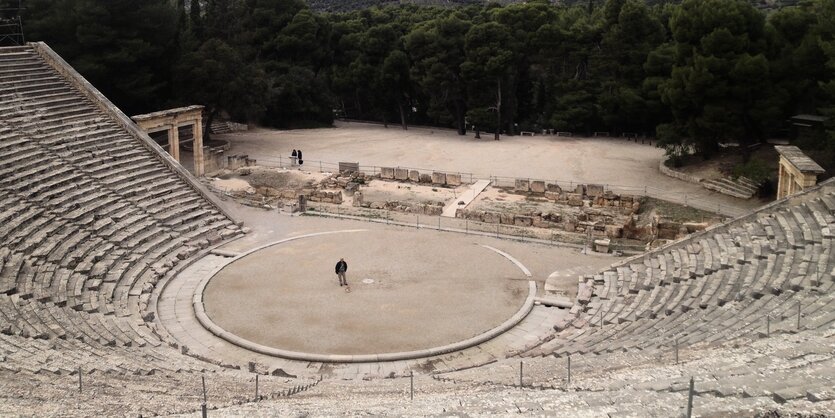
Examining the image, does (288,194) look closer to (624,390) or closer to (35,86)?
(35,86)

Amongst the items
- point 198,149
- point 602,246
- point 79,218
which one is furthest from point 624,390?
point 198,149

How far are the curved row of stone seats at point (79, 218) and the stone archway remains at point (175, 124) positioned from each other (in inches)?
131

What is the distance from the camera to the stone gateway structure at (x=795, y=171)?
21.7 metres

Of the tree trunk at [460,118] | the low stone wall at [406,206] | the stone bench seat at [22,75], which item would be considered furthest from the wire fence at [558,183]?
the tree trunk at [460,118]

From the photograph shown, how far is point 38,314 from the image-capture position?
1620 centimetres

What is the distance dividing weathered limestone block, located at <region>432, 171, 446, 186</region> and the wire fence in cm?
88

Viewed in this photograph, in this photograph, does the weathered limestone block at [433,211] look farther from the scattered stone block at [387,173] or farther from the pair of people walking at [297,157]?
the pair of people walking at [297,157]

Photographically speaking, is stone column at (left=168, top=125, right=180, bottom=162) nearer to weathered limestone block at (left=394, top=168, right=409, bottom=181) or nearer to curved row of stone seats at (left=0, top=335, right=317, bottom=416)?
weathered limestone block at (left=394, top=168, right=409, bottom=181)

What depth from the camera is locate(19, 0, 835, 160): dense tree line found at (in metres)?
34.4

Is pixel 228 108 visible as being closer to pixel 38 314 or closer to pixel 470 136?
pixel 470 136

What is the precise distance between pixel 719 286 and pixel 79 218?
60.5 ft

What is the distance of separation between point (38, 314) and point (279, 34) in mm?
42259

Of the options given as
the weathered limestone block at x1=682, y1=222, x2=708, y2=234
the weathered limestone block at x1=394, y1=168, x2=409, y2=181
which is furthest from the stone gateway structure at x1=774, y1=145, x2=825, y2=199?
the weathered limestone block at x1=394, y1=168, x2=409, y2=181

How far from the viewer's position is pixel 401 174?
124ft
